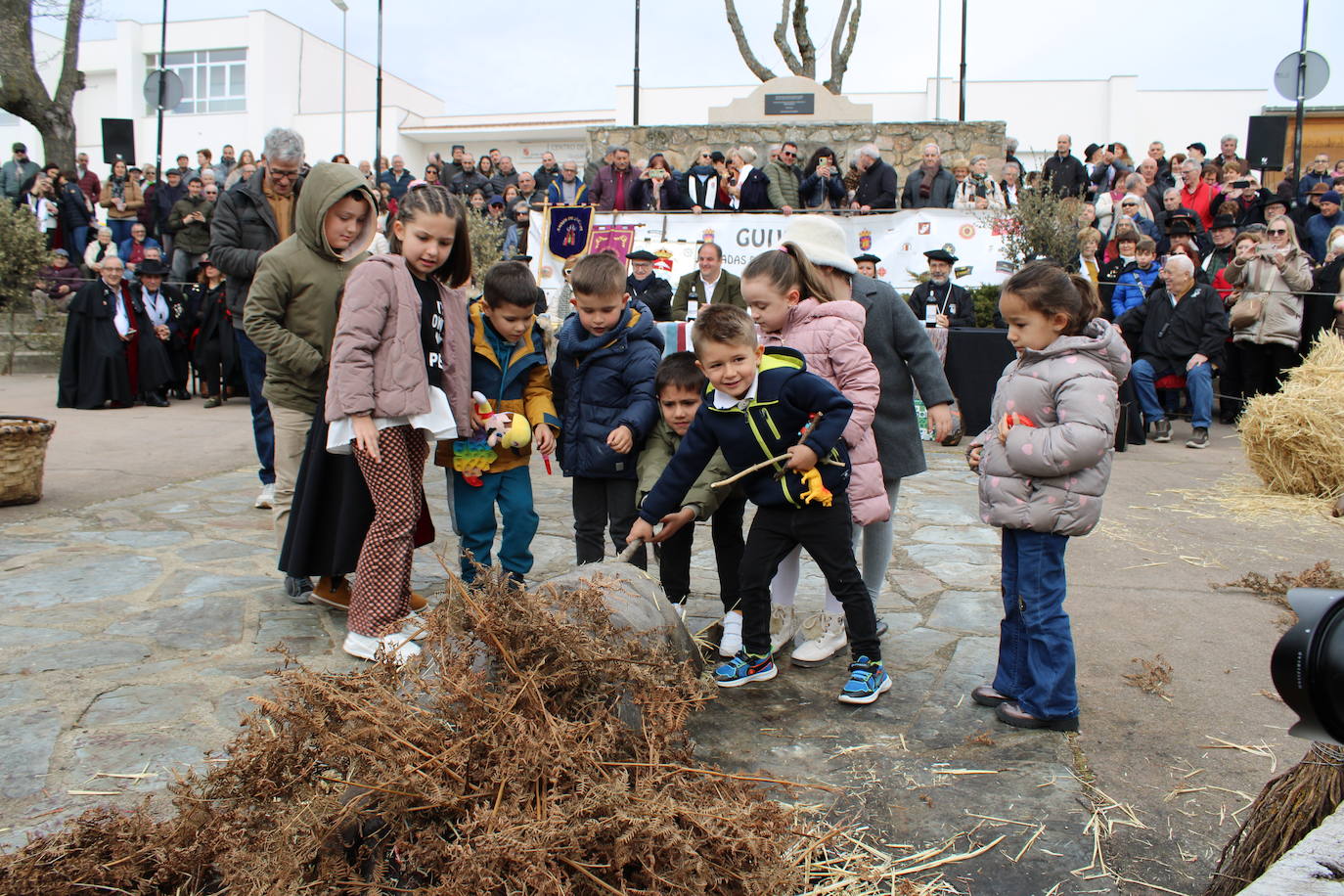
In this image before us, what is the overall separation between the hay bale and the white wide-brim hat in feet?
17.3

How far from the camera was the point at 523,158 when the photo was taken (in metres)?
41.9

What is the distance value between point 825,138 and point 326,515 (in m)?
15.4

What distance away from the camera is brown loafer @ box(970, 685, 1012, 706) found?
12.1ft

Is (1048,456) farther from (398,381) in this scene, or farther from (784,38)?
(784,38)

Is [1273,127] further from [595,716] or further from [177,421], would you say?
[595,716]

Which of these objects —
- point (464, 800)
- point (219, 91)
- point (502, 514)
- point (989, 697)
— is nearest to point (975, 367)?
point (502, 514)

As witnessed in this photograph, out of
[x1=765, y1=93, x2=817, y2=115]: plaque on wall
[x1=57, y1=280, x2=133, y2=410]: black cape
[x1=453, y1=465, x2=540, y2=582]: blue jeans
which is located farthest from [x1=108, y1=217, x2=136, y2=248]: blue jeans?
[x1=453, y1=465, x2=540, y2=582]: blue jeans

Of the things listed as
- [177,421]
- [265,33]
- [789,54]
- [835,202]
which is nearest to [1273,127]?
[835,202]

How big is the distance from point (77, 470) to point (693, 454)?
619 centimetres

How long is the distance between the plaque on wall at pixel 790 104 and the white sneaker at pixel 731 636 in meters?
16.2

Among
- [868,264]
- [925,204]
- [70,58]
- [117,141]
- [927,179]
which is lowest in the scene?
[868,264]

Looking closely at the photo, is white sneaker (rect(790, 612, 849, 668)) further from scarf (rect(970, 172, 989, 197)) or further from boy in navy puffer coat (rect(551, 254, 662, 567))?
scarf (rect(970, 172, 989, 197))

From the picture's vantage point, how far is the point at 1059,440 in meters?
3.33

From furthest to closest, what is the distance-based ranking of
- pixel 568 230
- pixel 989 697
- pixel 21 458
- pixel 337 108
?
pixel 337 108, pixel 568 230, pixel 21 458, pixel 989 697
